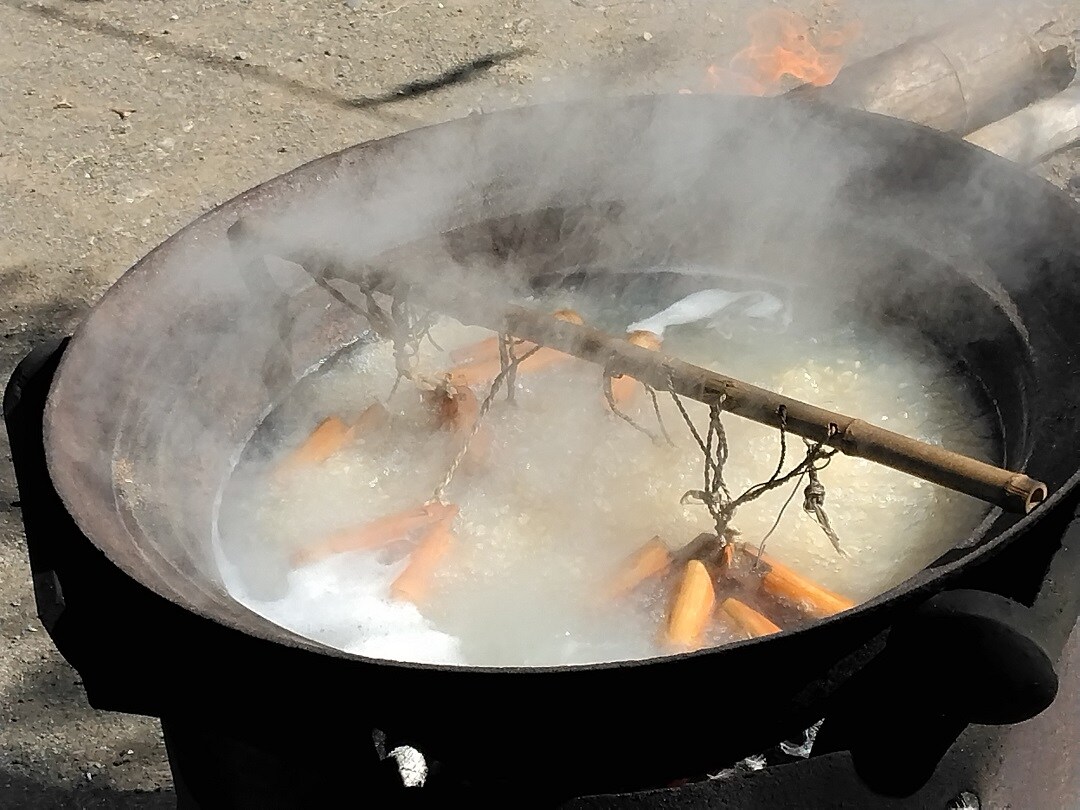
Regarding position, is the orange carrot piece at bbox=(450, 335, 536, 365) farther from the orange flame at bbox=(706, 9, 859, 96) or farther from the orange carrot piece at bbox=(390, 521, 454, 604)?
the orange flame at bbox=(706, 9, 859, 96)

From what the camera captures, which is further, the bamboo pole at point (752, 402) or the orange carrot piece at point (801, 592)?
the orange carrot piece at point (801, 592)

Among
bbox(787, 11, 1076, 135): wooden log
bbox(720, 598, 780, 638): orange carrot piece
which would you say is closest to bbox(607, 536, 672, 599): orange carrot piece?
bbox(720, 598, 780, 638): orange carrot piece

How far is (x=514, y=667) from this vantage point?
1.42 m

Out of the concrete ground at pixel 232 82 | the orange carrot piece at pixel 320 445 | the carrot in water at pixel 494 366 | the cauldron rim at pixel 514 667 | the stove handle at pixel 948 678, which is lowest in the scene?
the concrete ground at pixel 232 82

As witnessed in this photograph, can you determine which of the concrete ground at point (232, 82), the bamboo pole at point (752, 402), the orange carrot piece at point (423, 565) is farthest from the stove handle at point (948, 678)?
the concrete ground at point (232, 82)

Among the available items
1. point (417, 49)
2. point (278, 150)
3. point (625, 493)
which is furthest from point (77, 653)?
point (417, 49)

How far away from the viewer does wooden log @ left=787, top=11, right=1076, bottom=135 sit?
3207 mm

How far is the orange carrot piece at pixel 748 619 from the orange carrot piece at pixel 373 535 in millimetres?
529

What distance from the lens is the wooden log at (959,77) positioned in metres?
3.21

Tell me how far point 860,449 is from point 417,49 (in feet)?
15.0

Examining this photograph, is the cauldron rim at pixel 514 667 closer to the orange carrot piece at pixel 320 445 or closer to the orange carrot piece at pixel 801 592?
the orange carrot piece at pixel 801 592

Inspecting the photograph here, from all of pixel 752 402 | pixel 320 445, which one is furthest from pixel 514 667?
pixel 320 445

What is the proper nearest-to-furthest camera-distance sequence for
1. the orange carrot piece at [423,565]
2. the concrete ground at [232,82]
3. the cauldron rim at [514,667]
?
1. the cauldron rim at [514,667]
2. the orange carrot piece at [423,565]
3. the concrete ground at [232,82]

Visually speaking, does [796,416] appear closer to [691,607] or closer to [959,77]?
[691,607]
